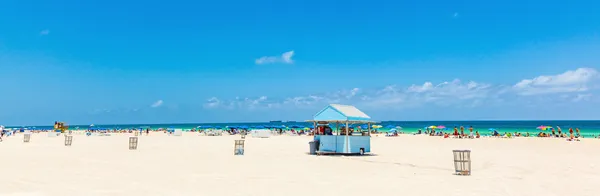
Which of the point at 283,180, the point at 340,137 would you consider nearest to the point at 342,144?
the point at 340,137

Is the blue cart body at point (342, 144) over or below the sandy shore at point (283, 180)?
over

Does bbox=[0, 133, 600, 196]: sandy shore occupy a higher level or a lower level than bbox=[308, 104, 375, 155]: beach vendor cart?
lower

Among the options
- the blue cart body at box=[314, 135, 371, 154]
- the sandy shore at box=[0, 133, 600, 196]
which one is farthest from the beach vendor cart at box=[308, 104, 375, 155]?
the sandy shore at box=[0, 133, 600, 196]

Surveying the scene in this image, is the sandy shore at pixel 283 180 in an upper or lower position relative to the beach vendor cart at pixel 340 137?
lower

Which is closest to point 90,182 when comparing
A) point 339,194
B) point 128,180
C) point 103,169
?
point 128,180

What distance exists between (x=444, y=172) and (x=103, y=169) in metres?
9.51

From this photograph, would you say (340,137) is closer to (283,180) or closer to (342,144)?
(342,144)

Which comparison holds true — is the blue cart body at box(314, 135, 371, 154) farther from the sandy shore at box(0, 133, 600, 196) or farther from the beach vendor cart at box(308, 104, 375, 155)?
the sandy shore at box(0, 133, 600, 196)

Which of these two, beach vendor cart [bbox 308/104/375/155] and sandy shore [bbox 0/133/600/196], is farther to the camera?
beach vendor cart [bbox 308/104/375/155]

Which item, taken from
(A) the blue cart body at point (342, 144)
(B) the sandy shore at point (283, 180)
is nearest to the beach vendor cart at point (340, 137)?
(A) the blue cart body at point (342, 144)

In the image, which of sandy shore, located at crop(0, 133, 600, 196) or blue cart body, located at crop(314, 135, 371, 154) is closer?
sandy shore, located at crop(0, 133, 600, 196)

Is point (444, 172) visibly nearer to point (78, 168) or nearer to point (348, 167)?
point (348, 167)

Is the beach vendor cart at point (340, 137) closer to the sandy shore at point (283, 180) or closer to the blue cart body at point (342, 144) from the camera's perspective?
the blue cart body at point (342, 144)

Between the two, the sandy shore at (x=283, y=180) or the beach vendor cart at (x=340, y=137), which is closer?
the sandy shore at (x=283, y=180)
